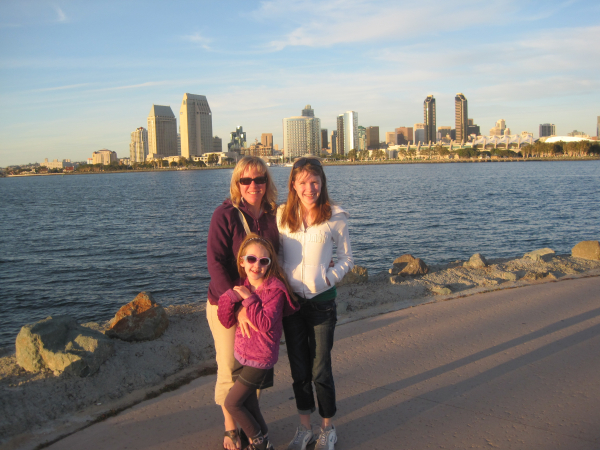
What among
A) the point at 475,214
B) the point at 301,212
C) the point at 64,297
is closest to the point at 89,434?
the point at 301,212

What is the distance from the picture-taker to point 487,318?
609 cm

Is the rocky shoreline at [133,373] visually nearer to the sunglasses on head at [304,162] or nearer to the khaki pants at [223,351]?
the khaki pants at [223,351]

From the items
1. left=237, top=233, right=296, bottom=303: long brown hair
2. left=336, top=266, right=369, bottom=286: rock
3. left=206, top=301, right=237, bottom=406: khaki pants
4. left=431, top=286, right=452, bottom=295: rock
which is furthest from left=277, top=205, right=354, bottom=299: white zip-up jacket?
left=336, top=266, right=369, bottom=286: rock

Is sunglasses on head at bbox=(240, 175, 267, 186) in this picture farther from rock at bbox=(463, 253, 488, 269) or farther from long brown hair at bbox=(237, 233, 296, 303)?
rock at bbox=(463, 253, 488, 269)

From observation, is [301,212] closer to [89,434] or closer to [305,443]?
[305,443]

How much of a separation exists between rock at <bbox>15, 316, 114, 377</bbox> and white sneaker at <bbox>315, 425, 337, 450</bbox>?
2.40 metres

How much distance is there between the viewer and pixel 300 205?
11.1 feet

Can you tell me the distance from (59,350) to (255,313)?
2592mm

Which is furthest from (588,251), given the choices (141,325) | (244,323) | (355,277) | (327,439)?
(244,323)

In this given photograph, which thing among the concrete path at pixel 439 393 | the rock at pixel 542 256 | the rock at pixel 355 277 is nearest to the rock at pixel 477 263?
the rock at pixel 542 256

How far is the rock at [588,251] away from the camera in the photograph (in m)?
9.74

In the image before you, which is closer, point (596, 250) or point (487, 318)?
point (487, 318)

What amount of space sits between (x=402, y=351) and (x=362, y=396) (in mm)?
1122

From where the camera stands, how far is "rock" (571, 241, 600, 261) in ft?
32.0
